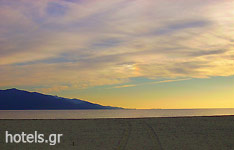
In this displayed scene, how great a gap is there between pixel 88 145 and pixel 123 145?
305 centimetres

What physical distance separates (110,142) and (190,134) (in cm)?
931

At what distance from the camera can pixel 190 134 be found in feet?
98.4

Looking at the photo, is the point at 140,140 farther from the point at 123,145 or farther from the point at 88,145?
the point at 88,145

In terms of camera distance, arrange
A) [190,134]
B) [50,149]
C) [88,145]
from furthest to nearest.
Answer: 1. [190,134]
2. [88,145]
3. [50,149]

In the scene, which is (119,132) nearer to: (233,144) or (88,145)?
(88,145)

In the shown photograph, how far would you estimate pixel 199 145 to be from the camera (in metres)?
24.3

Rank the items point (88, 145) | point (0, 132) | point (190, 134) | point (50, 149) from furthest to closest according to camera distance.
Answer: point (0, 132) < point (190, 134) < point (88, 145) < point (50, 149)

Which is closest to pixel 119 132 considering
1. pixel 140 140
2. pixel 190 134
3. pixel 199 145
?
pixel 140 140

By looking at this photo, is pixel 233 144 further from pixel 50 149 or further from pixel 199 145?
pixel 50 149

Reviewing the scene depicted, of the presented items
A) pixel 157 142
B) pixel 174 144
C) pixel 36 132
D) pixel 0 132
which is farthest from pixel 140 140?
pixel 0 132

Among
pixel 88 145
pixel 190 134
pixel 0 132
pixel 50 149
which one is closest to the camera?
pixel 50 149

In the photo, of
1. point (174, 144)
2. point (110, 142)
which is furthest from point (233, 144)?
point (110, 142)

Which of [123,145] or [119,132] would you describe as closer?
[123,145]

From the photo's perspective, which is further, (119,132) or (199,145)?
(119,132)
